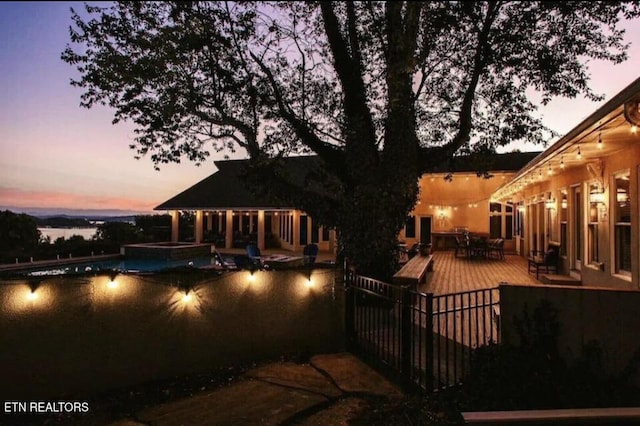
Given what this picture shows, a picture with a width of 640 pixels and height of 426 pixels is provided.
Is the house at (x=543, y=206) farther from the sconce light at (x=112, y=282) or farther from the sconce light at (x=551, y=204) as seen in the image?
the sconce light at (x=112, y=282)

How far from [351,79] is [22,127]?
A: 10.8 m

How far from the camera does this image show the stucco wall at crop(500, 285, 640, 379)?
3.88m

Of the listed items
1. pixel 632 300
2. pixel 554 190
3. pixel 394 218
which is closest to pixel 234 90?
pixel 394 218

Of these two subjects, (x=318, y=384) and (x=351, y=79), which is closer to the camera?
(x=318, y=384)

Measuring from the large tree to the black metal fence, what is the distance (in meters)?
1.66

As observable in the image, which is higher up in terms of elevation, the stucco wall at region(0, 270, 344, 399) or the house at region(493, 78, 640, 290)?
the house at region(493, 78, 640, 290)

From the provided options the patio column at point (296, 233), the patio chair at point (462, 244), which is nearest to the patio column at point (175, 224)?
the patio column at point (296, 233)

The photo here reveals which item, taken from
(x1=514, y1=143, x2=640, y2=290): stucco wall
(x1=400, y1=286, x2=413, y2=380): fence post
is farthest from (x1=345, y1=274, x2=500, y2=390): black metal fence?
(x1=514, y1=143, x2=640, y2=290): stucco wall

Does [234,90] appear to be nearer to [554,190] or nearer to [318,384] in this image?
[318,384]

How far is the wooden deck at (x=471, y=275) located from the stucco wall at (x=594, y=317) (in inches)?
171

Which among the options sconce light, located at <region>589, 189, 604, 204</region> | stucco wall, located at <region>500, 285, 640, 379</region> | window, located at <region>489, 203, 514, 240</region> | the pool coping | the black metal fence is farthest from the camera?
window, located at <region>489, 203, 514, 240</region>

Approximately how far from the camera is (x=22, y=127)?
11977 millimetres

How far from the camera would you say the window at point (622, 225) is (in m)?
6.36

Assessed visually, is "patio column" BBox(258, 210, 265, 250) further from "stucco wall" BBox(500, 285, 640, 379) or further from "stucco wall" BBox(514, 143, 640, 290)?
"stucco wall" BBox(500, 285, 640, 379)
